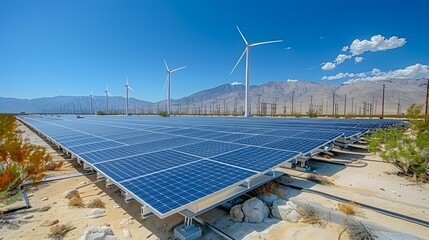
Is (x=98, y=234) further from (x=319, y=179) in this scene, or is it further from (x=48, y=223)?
(x=319, y=179)

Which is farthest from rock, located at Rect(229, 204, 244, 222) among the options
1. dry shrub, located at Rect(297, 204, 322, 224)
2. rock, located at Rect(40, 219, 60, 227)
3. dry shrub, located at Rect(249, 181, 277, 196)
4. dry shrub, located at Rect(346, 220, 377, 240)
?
rock, located at Rect(40, 219, 60, 227)

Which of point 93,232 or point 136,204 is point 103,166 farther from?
point 93,232

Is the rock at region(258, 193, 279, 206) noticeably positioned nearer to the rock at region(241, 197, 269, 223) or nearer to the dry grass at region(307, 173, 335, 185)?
the rock at region(241, 197, 269, 223)

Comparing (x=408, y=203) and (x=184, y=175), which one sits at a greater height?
(x=184, y=175)

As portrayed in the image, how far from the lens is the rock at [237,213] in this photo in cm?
561

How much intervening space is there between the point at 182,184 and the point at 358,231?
3906mm

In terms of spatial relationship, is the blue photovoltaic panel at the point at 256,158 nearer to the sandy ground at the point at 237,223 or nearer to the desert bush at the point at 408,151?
the sandy ground at the point at 237,223

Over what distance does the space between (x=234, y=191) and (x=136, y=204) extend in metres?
3.12

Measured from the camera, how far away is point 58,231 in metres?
5.23

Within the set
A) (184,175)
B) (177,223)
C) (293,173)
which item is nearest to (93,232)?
(177,223)

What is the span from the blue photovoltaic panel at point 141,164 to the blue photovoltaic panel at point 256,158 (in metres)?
1.14

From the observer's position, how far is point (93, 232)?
469cm

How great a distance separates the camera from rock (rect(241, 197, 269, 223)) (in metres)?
5.50

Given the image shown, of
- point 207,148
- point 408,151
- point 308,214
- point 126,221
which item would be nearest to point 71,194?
point 126,221
